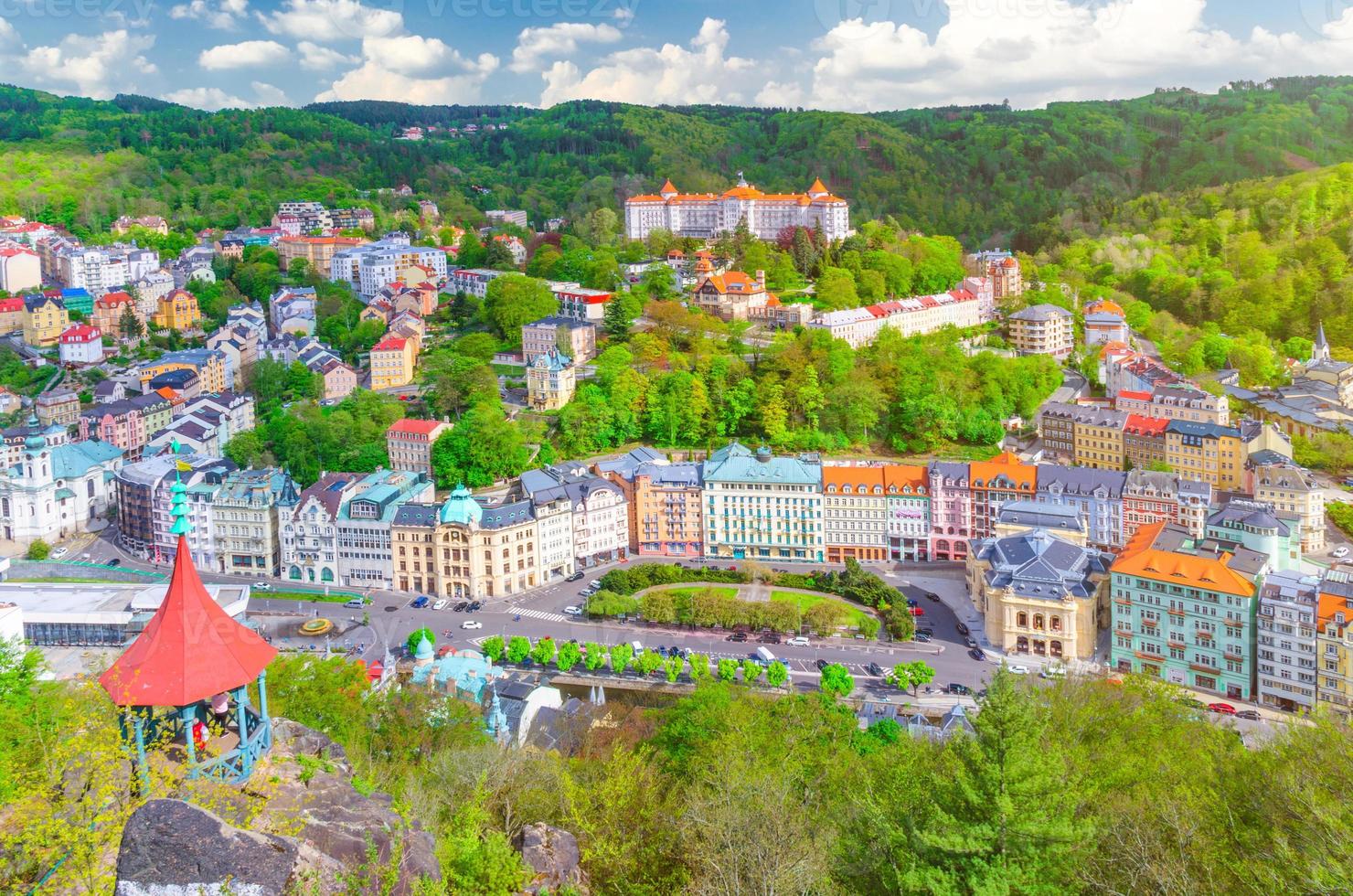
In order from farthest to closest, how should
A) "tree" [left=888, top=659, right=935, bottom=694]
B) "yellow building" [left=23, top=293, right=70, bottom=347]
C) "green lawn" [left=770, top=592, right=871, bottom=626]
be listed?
"yellow building" [left=23, top=293, right=70, bottom=347] → "green lawn" [left=770, top=592, right=871, bottom=626] → "tree" [left=888, top=659, right=935, bottom=694]

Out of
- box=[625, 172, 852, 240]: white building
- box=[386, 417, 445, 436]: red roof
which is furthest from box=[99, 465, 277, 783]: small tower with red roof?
box=[625, 172, 852, 240]: white building

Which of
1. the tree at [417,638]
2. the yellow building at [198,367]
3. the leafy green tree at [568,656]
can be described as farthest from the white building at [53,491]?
the leafy green tree at [568,656]

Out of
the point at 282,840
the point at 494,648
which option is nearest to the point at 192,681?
the point at 282,840

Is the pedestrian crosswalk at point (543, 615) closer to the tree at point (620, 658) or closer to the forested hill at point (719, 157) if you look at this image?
the tree at point (620, 658)

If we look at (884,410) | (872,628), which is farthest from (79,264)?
(872,628)

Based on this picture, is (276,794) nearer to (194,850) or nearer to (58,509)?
(194,850)

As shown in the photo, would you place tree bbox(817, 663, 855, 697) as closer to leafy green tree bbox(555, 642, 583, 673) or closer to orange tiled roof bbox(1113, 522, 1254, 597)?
leafy green tree bbox(555, 642, 583, 673)
